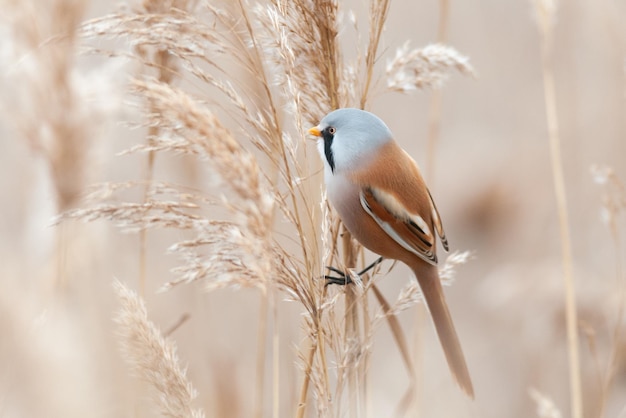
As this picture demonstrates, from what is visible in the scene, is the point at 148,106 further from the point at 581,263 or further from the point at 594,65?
the point at 594,65

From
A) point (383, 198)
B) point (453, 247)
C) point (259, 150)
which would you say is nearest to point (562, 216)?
point (383, 198)

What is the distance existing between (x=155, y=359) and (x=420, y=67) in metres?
0.89

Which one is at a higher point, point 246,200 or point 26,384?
point 246,200

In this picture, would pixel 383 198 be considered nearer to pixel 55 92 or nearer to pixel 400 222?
pixel 400 222

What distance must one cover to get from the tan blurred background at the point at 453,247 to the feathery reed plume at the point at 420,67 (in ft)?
0.21

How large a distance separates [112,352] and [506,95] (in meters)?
2.77

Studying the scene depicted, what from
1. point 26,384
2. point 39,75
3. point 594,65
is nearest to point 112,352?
point 26,384

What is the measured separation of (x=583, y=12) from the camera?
11.0ft

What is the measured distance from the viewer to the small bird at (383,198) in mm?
1780

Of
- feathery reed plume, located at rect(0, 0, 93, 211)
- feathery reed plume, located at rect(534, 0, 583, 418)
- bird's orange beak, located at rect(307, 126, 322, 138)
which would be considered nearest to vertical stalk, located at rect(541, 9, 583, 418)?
feathery reed plume, located at rect(534, 0, 583, 418)

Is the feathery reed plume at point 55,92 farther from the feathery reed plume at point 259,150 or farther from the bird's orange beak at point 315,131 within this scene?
the bird's orange beak at point 315,131

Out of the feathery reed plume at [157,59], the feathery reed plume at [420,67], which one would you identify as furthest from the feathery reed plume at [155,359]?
the feathery reed plume at [420,67]

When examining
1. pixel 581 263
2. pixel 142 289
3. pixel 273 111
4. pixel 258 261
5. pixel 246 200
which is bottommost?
pixel 581 263

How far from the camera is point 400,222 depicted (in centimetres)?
191
